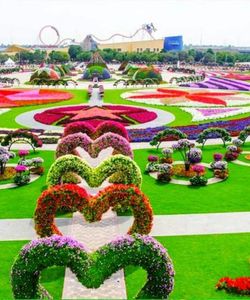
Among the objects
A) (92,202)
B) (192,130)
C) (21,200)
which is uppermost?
(92,202)

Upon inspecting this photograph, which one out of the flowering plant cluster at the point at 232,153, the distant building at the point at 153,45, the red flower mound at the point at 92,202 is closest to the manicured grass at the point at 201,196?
the flowering plant cluster at the point at 232,153

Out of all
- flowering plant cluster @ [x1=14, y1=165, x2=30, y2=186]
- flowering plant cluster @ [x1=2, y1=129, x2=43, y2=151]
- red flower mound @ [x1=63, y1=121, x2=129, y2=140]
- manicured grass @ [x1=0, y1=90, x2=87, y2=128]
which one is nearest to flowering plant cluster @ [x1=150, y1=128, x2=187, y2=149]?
red flower mound @ [x1=63, y1=121, x2=129, y2=140]

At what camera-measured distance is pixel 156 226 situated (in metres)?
18.0

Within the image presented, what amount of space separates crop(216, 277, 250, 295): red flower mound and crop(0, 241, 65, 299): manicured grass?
4.76 meters

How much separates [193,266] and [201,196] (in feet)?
22.9

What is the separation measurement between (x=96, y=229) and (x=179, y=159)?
454 inches

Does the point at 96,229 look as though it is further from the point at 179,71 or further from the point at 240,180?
the point at 179,71

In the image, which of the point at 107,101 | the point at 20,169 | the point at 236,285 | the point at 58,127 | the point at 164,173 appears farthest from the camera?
the point at 107,101

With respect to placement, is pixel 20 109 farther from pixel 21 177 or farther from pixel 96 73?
pixel 96 73

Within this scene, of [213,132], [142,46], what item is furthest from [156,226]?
[142,46]

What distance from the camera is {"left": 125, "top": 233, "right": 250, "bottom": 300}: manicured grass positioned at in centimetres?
1348

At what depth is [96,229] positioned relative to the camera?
58.2ft

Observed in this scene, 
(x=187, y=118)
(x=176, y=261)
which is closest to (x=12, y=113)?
(x=187, y=118)

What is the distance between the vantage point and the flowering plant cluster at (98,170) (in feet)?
60.2
